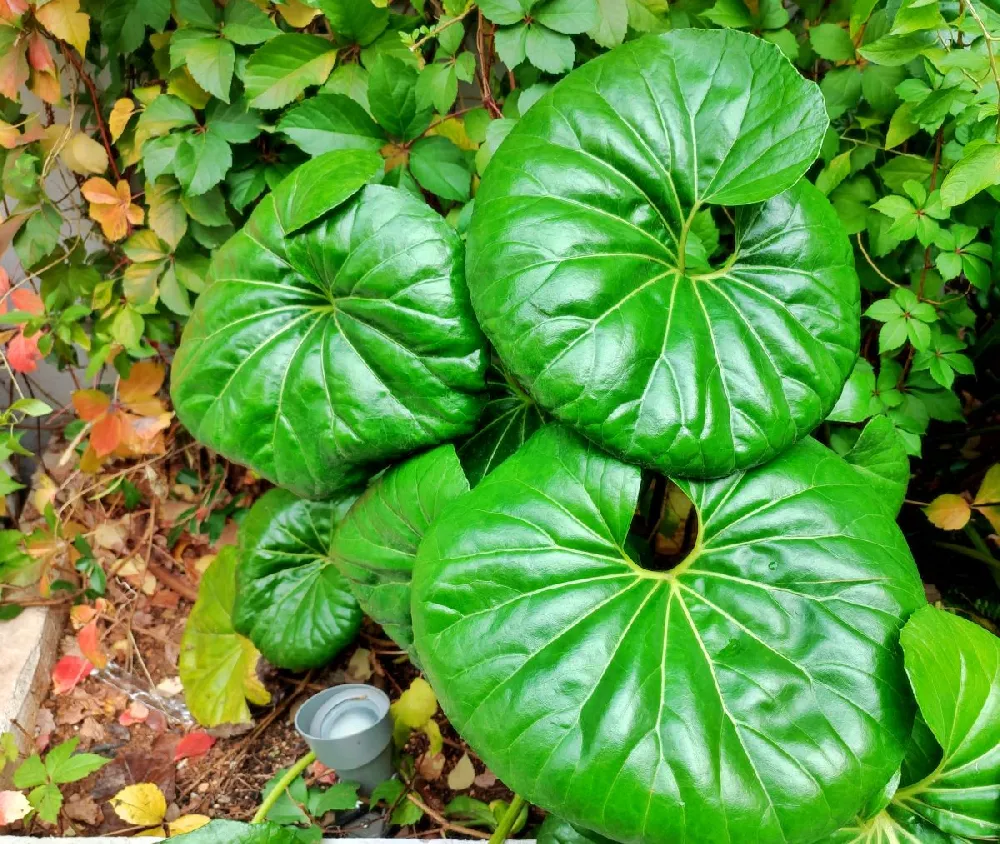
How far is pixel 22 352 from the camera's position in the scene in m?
1.87

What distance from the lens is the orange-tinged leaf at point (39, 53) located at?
1663mm

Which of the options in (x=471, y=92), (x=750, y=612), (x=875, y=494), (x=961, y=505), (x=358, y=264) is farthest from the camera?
(x=471, y=92)

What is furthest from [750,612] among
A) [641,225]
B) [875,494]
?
[641,225]

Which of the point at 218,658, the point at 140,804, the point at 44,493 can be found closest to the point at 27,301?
the point at 44,493

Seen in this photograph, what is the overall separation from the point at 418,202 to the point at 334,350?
264mm

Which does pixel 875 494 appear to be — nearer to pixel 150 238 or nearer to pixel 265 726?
pixel 265 726

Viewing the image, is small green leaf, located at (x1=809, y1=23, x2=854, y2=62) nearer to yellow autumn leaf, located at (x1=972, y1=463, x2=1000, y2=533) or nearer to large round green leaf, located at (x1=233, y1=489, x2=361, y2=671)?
yellow autumn leaf, located at (x1=972, y1=463, x2=1000, y2=533)

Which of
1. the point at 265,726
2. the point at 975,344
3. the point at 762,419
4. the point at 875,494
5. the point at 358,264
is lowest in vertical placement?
the point at 265,726

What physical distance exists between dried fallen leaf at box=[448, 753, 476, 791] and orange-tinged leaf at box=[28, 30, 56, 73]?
1.69 metres

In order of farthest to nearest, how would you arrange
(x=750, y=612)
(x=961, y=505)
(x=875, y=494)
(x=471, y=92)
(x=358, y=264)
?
(x=471, y=92) < (x=961, y=505) < (x=358, y=264) < (x=875, y=494) < (x=750, y=612)

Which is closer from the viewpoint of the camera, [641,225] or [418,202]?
[641,225]

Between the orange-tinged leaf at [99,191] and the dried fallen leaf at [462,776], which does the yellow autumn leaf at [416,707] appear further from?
the orange-tinged leaf at [99,191]

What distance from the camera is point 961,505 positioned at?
1.59 metres

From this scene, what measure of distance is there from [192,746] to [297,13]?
1574mm
